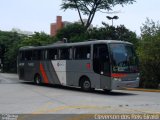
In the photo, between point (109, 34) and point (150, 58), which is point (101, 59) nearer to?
point (150, 58)

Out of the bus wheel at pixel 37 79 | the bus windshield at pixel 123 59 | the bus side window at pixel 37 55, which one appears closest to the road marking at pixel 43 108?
the bus windshield at pixel 123 59

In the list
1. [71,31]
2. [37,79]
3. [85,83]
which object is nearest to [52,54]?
[37,79]

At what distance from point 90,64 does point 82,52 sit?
127cm

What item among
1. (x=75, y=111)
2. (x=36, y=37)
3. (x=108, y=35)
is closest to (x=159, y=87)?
(x=75, y=111)

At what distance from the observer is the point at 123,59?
22.9 metres

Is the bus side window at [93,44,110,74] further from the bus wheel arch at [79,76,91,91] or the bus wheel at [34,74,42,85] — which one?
the bus wheel at [34,74,42,85]

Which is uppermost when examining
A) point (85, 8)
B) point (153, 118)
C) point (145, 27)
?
point (85, 8)

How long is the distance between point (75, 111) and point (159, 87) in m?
14.3

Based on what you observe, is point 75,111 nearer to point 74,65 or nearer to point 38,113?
point 38,113

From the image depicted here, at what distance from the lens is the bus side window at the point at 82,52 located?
2448 centimetres

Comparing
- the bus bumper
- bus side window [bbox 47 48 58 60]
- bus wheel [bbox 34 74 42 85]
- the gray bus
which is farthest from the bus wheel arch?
bus wheel [bbox 34 74 42 85]

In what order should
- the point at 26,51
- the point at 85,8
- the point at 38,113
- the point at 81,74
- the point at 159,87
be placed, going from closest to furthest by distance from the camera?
the point at 38,113
the point at 81,74
the point at 159,87
the point at 26,51
the point at 85,8

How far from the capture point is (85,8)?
188 feet

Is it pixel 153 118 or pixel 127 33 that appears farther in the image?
pixel 127 33
